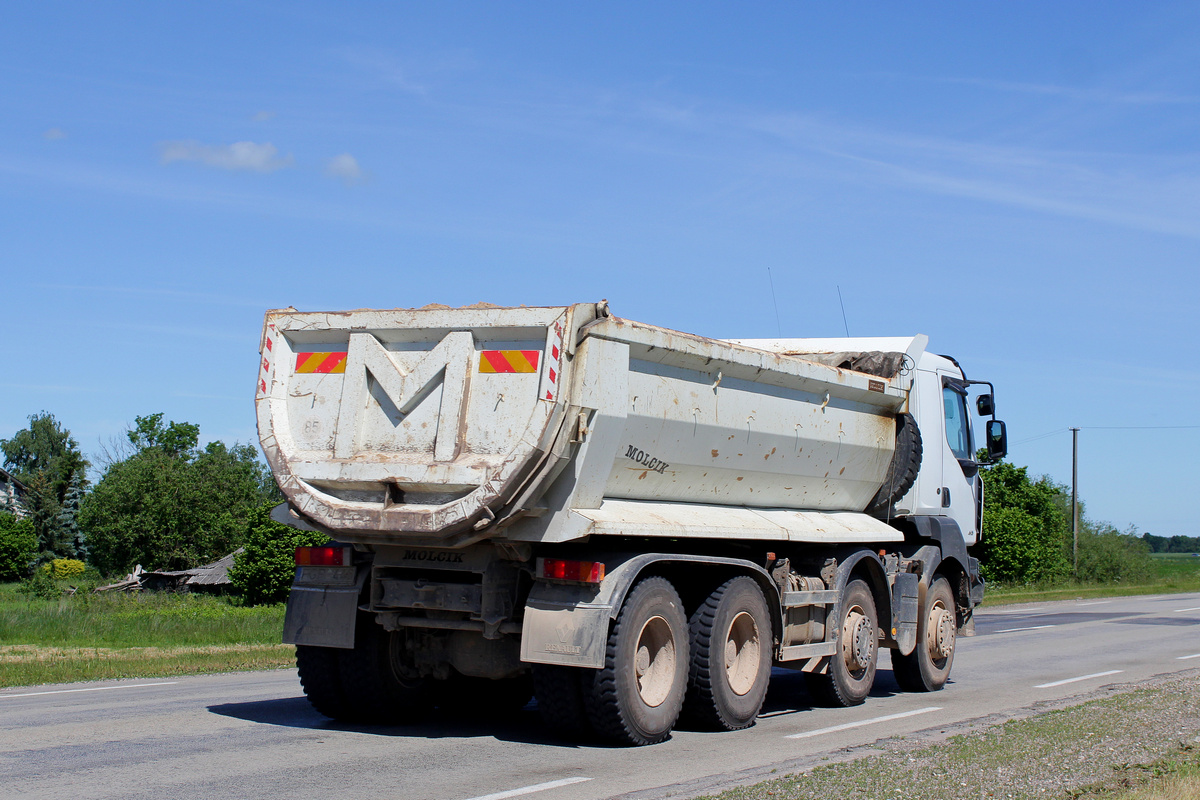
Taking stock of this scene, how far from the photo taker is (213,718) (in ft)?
29.0

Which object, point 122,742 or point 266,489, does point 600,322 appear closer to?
point 122,742

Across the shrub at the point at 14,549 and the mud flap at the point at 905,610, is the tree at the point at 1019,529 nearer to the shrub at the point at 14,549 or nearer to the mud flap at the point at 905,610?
the mud flap at the point at 905,610

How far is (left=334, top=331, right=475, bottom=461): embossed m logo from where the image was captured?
769 centimetres

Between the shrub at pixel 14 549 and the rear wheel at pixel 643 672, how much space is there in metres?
66.6

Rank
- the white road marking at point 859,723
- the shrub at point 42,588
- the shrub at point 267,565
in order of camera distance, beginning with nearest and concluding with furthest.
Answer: the white road marking at point 859,723
the shrub at point 267,565
the shrub at point 42,588

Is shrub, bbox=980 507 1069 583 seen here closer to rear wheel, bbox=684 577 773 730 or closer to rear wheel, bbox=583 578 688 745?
rear wheel, bbox=684 577 773 730

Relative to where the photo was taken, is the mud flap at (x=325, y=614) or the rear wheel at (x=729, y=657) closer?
the mud flap at (x=325, y=614)

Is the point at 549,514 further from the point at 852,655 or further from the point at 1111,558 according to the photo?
the point at 1111,558

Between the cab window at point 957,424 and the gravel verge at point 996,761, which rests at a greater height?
the cab window at point 957,424

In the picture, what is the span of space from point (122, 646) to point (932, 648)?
40.0 ft

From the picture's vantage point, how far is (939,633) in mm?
12172

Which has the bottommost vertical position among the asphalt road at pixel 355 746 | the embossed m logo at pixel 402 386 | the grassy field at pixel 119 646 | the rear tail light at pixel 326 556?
the grassy field at pixel 119 646

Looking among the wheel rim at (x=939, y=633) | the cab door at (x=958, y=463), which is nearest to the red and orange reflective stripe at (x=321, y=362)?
the wheel rim at (x=939, y=633)

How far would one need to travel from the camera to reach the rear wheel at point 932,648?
1179cm
